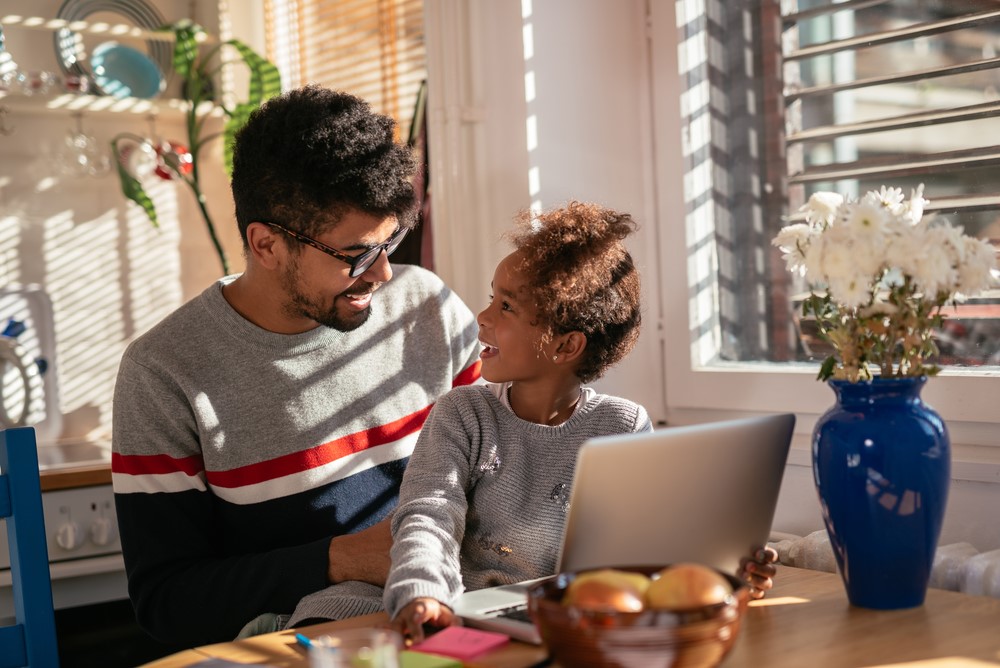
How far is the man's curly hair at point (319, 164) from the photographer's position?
162 cm

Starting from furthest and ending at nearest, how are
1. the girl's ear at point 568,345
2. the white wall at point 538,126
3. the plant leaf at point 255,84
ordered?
the plant leaf at point 255,84
the white wall at point 538,126
the girl's ear at point 568,345

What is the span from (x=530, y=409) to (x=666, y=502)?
0.42 meters

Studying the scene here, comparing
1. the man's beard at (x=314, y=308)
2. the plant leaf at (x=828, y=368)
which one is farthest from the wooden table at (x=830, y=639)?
the man's beard at (x=314, y=308)

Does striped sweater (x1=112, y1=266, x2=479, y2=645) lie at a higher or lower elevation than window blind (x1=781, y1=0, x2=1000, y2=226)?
lower

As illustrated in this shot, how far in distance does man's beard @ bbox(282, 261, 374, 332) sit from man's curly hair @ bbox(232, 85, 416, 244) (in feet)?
0.27

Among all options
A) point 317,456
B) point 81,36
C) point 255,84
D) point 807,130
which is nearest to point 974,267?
point 807,130

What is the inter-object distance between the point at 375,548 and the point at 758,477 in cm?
52

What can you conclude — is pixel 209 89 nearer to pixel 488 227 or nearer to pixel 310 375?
pixel 488 227

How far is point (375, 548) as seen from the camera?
1414mm

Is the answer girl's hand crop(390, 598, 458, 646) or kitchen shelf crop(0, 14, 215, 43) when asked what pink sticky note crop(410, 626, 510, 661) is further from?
kitchen shelf crop(0, 14, 215, 43)

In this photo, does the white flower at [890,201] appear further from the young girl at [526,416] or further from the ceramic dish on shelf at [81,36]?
the ceramic dish on shelf at [81,36]

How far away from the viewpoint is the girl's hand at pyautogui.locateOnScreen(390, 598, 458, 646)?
109cm

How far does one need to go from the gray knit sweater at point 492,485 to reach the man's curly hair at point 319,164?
1.19 feet

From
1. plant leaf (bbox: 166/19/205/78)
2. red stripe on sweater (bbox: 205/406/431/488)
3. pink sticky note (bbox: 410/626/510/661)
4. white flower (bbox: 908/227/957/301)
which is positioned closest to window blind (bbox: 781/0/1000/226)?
white flower (bbox: 908/227/957/301)
